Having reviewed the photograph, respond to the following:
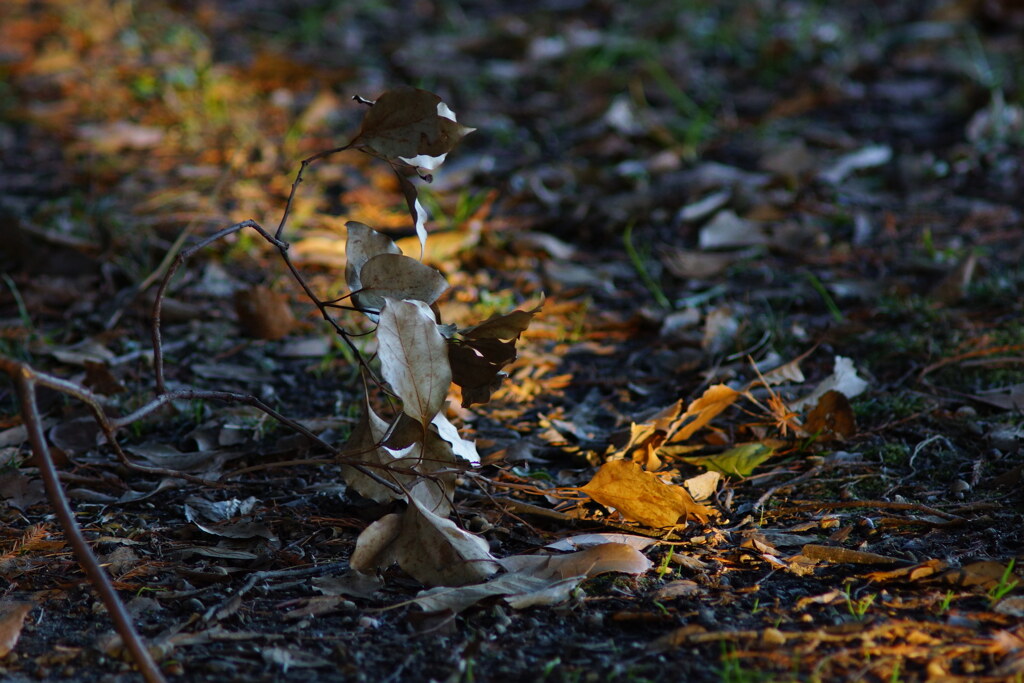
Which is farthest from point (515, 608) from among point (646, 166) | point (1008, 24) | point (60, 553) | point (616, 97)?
point (1008, 24)

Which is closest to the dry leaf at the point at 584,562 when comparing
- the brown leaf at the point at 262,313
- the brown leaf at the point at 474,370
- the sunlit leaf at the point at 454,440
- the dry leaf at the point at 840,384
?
the sunlit leaf at the point at 454,440

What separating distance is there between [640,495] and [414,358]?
38cm

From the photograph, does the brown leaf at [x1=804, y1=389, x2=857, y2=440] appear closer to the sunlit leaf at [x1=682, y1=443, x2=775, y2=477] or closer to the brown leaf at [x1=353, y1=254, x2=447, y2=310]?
the sunlit leaf at [x1=682, y1=443, x2=775, y2=477]

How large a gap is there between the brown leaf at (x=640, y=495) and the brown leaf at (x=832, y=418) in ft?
1.13

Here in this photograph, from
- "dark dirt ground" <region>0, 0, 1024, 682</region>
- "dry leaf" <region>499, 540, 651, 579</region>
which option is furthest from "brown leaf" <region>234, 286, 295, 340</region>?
"dry leaf" <region>499, 540, 651, 579</region>

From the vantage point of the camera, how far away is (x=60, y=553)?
4.66ft

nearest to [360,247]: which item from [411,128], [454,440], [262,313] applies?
[411,128]

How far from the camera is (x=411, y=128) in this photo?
56.9 inches

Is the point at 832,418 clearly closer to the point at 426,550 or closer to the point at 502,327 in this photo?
the point at 502,327

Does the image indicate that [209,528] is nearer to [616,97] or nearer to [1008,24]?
[616,97]

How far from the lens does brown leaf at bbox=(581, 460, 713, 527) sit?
4.63 feet

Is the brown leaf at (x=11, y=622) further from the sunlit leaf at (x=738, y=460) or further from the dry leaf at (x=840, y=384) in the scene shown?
the dry leaf at (x=840, y=384)

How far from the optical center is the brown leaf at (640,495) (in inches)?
55.6

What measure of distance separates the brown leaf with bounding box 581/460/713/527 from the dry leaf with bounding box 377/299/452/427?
27 cm
